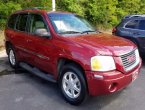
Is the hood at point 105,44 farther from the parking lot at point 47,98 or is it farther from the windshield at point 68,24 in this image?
the parking lot at point 47,98

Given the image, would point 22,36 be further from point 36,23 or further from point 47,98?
point 47,98

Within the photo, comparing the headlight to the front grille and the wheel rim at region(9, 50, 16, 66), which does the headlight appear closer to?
the front grille

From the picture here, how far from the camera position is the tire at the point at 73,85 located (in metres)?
4.72

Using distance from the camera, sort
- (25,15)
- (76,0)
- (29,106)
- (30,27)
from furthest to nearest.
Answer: (76,0) < (25,15) < (30,27) < (29,106)

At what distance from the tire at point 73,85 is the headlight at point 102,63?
1.15 ft

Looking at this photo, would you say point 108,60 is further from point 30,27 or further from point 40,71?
point 30,27

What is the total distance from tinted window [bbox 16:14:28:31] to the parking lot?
1336mm

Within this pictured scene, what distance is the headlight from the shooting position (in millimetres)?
4504

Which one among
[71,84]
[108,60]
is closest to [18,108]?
[71,84]

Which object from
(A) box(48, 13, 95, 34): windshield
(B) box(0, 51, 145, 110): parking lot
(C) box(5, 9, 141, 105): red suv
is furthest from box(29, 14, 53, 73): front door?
(B) box(0, 51, 145, 110): parking lot

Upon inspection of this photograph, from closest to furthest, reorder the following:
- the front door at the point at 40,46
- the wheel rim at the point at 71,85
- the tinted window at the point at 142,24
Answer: the wheel rim at the point at 71,85 → the front door at the point at 40,46 → the tinted window at the point at 142,24

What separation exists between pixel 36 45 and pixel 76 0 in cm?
977

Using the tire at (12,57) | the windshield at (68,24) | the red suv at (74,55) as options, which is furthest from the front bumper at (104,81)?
the tire at (12,57)

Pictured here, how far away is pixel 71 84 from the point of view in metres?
5.03
